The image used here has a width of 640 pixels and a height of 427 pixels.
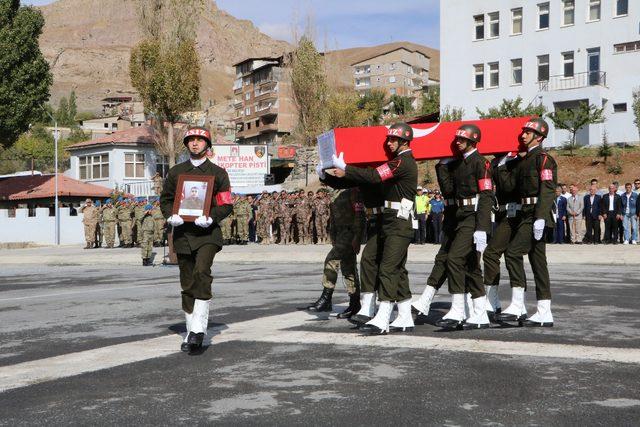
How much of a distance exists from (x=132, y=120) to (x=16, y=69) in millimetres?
108453

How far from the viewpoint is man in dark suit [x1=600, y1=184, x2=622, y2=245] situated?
78.9ft

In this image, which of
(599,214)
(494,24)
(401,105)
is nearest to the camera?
(599,214)

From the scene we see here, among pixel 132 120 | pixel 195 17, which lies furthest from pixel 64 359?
pixel 132 120

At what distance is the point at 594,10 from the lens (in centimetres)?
5300

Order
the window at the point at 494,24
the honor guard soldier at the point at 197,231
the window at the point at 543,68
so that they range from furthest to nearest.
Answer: the window at the point at 494,24
the window at the point at 543,68
the honor guard soldier at the point at 197,231

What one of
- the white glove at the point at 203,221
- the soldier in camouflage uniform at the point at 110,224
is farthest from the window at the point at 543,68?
the white glove at the point at 203,221

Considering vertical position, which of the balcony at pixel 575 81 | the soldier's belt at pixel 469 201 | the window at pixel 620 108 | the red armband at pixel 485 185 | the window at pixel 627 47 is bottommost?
the soldier's belt at pixel 469 201

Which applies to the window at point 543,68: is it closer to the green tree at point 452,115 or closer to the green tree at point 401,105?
the green tree at point 452,115

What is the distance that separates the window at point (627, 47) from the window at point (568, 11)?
11.8ft

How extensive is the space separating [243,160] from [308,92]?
69.1 feet

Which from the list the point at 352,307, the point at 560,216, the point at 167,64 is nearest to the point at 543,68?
the point at 167,64

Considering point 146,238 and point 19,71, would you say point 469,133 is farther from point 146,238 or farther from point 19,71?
point 19,71

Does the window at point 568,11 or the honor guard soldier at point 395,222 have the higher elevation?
the window at point 568,11

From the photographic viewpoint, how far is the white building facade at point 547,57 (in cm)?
5112
